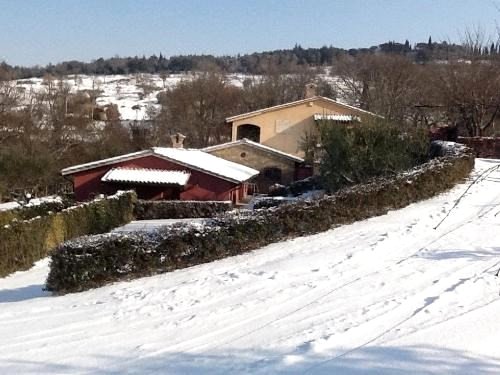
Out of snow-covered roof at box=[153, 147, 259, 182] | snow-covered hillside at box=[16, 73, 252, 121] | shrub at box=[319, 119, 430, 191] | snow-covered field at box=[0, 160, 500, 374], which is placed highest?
snow-covered hillside at box=[16, 73, 252, 121]

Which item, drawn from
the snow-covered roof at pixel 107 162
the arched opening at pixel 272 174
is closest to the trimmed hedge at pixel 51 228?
the snow-covered roof at pixel 107 162

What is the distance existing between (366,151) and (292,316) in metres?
13.6

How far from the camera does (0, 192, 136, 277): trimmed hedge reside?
16.5m

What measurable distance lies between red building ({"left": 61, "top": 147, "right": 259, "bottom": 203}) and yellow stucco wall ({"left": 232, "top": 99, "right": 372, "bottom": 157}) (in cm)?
1277

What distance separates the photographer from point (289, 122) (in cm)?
4372

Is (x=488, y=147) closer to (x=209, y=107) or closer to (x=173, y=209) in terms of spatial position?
(x=173, y=209)

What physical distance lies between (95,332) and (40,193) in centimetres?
3329

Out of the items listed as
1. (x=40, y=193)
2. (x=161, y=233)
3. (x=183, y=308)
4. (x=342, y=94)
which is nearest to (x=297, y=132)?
(x=40, y=193)

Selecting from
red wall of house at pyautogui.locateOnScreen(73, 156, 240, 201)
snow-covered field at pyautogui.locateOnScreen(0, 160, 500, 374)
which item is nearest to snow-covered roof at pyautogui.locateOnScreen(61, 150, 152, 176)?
red wall of house at pyautogui.locateOnScreen(73, 156, 240, 201)

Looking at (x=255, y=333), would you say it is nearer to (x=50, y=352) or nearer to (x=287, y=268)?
(x=50, y=352)

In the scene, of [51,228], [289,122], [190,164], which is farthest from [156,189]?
[289,122]

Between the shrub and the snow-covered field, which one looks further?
the shrub

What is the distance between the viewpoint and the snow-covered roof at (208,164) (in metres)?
29.5

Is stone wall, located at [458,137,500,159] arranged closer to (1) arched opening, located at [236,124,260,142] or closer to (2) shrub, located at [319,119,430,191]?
(2) shrub, located at [319,119,430,191]
